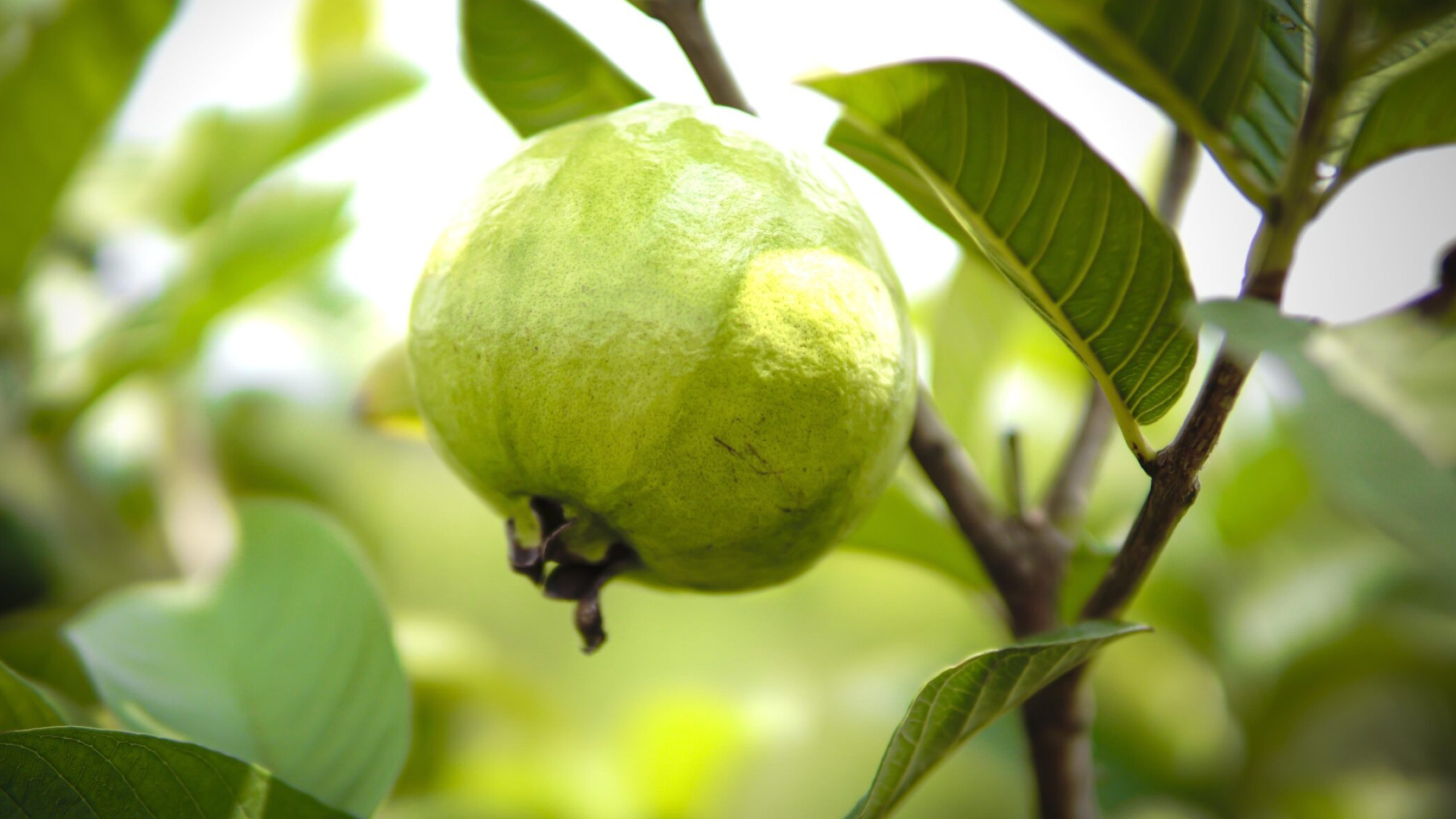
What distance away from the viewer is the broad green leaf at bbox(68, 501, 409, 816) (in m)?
0.85

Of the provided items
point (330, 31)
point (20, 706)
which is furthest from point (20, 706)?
point (330, 31)

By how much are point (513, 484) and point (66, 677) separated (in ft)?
2.80

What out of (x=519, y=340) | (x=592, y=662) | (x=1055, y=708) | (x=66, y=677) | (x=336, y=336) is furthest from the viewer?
(x=336, y=336)

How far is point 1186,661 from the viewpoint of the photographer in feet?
5.31

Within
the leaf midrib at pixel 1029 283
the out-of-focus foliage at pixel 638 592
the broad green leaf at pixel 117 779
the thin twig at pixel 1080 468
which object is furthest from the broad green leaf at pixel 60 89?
the thin twig at pixel 1080 468

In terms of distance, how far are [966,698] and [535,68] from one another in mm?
614

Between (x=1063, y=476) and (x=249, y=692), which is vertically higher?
(x=1063, y=476)

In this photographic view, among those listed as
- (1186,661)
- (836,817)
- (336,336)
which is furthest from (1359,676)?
(336,336)

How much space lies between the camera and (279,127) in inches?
58.1

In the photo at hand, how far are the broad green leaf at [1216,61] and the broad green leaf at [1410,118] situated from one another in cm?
4

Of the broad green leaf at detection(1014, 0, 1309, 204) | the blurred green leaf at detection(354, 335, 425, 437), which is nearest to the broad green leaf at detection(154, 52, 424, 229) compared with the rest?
the blurred green leaf at detection(354, 335, 425, 437)

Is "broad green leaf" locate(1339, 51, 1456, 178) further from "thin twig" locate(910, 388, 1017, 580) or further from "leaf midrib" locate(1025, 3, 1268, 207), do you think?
"thin twig" locate(910, 388, 1017, 580)

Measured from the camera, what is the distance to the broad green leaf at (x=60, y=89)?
1212 millimetres

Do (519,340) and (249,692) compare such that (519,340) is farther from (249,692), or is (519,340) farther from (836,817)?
(836,817)
